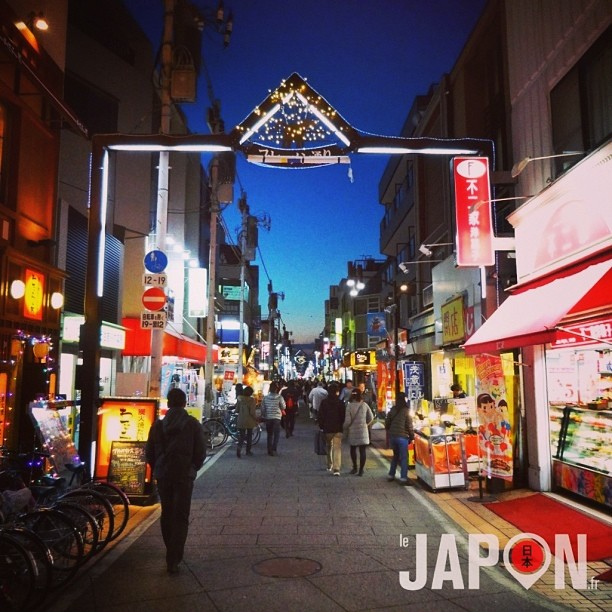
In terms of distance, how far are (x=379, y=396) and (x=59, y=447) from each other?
20818mm

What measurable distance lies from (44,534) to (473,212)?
939 centimetres

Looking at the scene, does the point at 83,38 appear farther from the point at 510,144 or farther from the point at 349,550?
the point at 349,550

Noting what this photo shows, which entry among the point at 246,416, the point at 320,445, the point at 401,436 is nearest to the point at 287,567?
the point at 401,436

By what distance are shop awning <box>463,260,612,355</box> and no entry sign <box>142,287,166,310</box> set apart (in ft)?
22.1

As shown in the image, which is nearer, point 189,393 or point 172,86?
point 172,86

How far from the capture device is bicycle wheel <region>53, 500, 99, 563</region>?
21.2 feet

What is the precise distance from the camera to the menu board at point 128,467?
9.81 m

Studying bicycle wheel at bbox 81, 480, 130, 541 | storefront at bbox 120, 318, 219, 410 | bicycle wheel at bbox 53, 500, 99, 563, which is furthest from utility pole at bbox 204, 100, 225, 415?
bicycle wheel at bbox 53, 500, 99, 563

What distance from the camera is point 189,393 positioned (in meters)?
21.9

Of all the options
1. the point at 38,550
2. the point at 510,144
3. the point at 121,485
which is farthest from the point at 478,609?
the point at 510,144

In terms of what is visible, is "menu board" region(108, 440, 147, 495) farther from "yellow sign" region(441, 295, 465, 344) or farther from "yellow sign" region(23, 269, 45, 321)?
"yellow sign" region(441, 295, 465, 344)

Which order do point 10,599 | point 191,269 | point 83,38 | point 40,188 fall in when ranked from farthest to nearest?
point 191,269 → point 83,38 → point 40,188 → point 10,599

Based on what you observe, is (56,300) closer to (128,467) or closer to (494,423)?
(128,467)

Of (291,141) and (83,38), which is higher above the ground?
(83,38)
